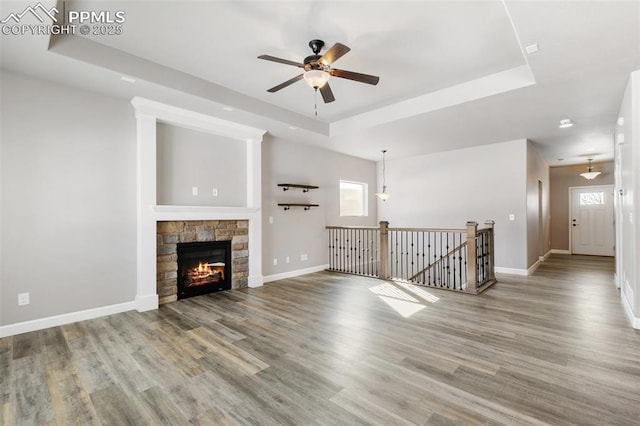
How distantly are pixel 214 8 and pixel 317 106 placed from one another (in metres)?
2.46

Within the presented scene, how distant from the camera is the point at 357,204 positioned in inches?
318

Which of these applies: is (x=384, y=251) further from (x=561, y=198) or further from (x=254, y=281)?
(x=561, y=198)

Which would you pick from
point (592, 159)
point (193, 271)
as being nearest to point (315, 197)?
point (193, 271)

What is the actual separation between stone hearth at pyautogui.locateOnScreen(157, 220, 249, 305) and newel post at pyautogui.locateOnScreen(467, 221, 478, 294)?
12.2ft

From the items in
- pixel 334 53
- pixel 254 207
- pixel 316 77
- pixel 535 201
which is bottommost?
pixel 254 207

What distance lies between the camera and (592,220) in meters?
9.06

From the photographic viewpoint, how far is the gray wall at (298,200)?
5.76m

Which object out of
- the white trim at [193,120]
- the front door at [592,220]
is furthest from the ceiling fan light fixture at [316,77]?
the front door at [592,220]

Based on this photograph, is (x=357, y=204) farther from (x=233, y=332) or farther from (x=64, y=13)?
(x=64, y=13)

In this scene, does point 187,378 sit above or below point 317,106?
below

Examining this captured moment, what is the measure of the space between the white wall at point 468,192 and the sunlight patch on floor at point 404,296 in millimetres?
2675

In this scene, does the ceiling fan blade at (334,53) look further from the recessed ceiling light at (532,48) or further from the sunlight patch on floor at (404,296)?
the sunlight patch on floor at (404,296)

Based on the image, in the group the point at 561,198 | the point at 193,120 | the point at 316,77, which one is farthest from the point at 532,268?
the point at 193,120

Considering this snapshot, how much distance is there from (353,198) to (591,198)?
24.7 ft
